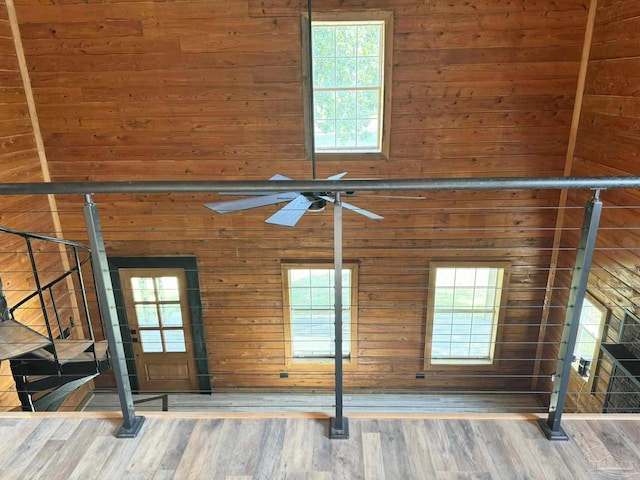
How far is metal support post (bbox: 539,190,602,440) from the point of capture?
160cm

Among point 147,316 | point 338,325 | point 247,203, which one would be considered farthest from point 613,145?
point 147,316

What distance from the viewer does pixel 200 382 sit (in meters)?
6.09

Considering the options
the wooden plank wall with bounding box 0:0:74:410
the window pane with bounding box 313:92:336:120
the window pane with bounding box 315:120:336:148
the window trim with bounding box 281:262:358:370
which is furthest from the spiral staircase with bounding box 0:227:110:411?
A: the window pane with bounding box 313:92:336:120

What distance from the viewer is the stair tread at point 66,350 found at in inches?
134

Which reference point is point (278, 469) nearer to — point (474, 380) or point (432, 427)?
point (432, 427)

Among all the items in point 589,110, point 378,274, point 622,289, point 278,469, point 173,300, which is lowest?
point 173,300

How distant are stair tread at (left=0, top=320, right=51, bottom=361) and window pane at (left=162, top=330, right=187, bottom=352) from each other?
2758mm

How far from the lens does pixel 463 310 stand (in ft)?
18.0

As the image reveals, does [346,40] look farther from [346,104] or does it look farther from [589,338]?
[589,338]

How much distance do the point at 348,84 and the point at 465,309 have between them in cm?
305

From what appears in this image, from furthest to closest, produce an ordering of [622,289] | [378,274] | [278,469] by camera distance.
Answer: [378,274] < [622,289] < [278,469]

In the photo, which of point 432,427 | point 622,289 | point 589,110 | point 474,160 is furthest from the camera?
Result: point 474,160

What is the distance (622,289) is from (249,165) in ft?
12.8

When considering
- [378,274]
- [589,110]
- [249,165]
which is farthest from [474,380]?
[249,165]
